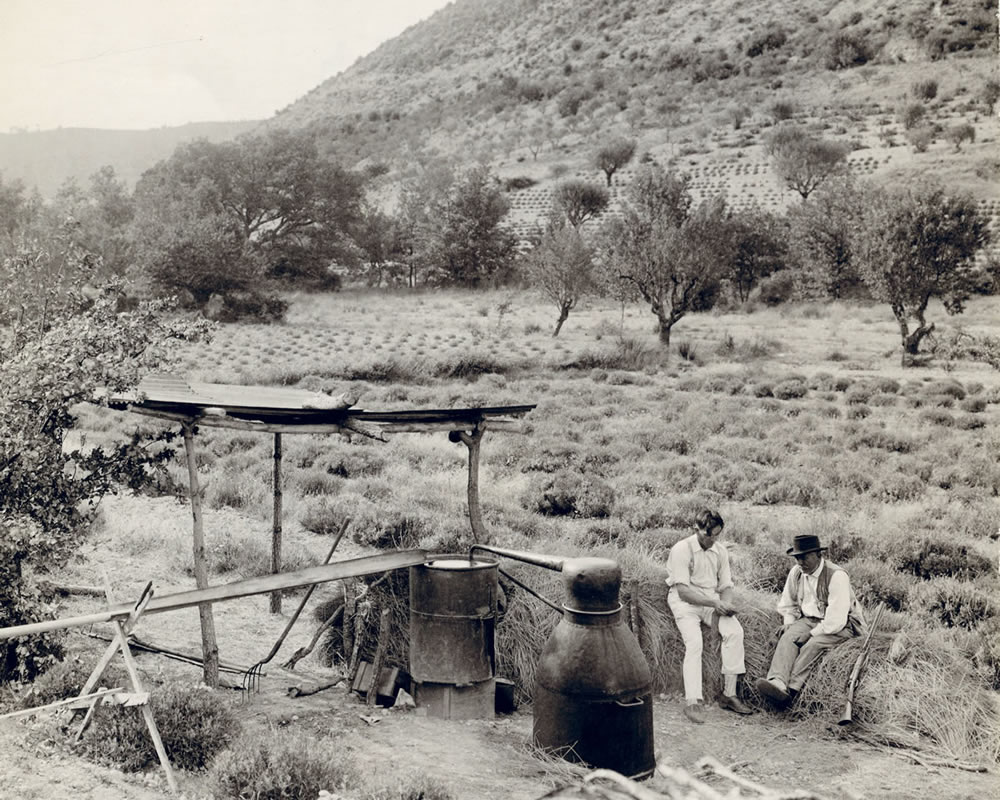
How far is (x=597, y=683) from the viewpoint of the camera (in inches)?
216

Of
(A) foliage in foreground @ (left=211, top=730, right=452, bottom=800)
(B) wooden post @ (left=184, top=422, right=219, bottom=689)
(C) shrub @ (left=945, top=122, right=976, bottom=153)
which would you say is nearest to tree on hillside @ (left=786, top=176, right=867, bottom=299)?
(C) shrub @ (left=945, top=122, right=976, bottom=153)

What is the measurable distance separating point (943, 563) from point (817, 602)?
436 centimetres

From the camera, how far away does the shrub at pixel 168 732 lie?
554 centimetres

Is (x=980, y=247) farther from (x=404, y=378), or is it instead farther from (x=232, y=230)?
(x=232, y=230)

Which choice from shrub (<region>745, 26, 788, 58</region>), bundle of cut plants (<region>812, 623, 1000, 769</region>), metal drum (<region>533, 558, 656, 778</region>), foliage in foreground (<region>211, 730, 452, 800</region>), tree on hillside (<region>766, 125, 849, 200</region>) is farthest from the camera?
shrub (<region>745, 26, 788, 58</region>)

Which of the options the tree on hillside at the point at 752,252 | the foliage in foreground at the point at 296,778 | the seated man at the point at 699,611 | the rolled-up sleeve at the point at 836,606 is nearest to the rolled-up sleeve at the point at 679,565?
the seated man at the point at 699,611

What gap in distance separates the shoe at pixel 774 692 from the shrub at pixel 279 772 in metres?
3.40

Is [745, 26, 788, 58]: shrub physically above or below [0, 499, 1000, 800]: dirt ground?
above

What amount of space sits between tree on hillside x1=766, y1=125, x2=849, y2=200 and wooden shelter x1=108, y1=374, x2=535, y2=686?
41.7m

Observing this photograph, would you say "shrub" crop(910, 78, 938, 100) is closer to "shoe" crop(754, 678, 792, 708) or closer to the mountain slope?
the mountain slope

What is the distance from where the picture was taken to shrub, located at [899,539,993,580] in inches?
414

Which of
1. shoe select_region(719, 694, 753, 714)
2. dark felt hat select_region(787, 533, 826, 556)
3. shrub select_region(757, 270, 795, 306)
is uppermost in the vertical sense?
shrub select_region(757, 270, 795, 306)

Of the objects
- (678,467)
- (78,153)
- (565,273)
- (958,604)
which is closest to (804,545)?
(958,604)

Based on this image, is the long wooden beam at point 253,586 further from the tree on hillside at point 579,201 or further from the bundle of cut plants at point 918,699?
the tree on hillside at point 579,201
